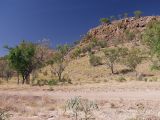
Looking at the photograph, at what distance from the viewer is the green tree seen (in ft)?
202

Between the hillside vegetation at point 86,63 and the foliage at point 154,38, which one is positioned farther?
the hillside vegetation at point 86,63

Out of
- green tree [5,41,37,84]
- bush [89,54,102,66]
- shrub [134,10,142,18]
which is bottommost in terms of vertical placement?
green tree [5,41,37,84]

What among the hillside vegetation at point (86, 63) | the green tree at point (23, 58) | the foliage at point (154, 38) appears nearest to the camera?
the foliage at point (154, 38)

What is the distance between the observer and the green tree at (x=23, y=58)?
61656mm

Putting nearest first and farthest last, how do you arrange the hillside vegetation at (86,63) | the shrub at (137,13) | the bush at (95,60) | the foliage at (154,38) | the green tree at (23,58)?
the foliage at (154,38) < the green tree at (23,58) < the hillside vegetation at (86,63) < the bush at (95,60) < the shrub at (137,13)

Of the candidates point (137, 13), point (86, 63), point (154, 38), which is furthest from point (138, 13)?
point (154, 38)

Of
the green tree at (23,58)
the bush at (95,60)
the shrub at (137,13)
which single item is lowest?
the green tree at (23,58)

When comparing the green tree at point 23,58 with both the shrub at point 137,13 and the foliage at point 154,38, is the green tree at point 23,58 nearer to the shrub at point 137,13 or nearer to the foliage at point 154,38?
the foliage at point 154,38

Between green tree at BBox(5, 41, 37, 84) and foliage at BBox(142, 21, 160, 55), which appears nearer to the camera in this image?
foliage at BBox(142, 21, 160, 55)

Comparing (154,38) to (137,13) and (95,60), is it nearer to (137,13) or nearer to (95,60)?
(95,60)

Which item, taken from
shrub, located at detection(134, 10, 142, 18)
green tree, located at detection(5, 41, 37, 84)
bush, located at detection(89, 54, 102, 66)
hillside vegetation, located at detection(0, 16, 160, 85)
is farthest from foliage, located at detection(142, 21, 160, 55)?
shrub, located at detection(134, 10, 142, 18)

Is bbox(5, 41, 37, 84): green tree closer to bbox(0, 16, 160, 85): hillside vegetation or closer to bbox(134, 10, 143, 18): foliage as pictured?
bbox(0, 16, 160, 85): hillside vegetation

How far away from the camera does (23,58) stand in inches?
2432

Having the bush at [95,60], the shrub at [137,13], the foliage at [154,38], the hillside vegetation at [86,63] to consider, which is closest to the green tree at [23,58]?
the hillside vegetation at [86,63]
